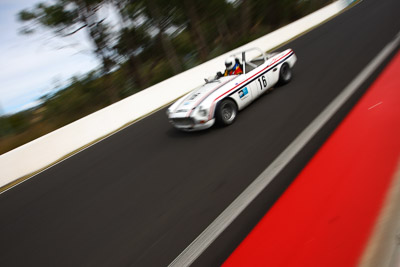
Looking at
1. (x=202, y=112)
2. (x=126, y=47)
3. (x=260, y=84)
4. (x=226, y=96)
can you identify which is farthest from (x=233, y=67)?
(x=126, y=47)

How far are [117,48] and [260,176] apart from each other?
57.6ft

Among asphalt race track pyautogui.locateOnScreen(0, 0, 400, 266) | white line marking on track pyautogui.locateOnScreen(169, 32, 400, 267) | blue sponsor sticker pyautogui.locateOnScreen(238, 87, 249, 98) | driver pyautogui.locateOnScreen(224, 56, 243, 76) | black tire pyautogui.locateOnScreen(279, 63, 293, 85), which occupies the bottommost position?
white line marking on track pyautogui.locateOnScreen(169, 32, 400, 267)

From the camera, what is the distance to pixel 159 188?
393 cm

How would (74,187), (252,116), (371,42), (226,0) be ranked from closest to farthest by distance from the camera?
(74,187)
(252,116)
(371,42)
(226,0)

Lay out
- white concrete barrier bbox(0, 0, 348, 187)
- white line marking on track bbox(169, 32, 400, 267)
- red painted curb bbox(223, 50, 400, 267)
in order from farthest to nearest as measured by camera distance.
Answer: white concrete barrier bbox(0, 0, 348, 187)
white line marking on track bbox(169, 32, 400, 267)
red painted curb bbox(223, 50, 400, 267)

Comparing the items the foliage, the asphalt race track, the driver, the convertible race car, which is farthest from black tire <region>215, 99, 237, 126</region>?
the foliage

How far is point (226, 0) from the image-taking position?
22859 millimetres

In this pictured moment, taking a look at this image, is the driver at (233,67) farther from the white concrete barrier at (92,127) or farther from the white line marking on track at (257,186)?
the white concrete barrier at (92,127)

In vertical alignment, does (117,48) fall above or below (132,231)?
above

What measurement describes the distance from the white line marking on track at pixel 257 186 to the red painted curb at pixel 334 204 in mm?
362

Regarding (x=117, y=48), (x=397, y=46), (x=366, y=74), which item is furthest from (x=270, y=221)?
(x=117, y=48)

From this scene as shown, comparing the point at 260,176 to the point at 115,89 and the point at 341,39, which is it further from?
the point at 115,89

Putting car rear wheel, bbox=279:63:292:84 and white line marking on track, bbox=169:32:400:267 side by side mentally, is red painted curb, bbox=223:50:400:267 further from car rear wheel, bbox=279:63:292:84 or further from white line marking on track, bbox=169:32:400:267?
car rear wheel, bbox=279:63:292:84

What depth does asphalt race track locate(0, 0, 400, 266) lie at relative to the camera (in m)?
2.94
